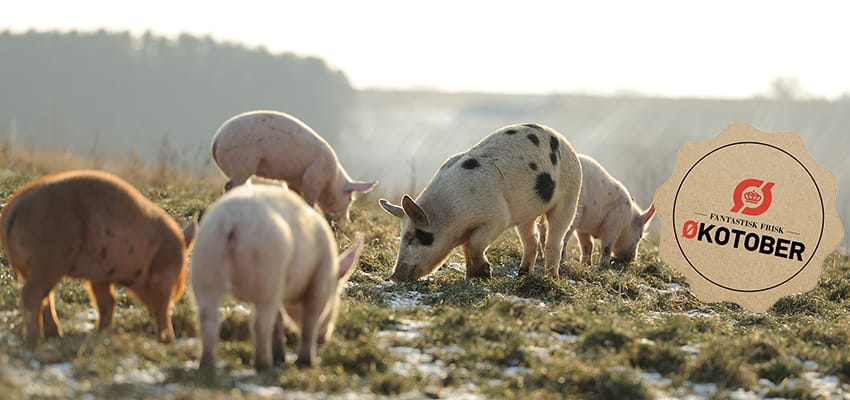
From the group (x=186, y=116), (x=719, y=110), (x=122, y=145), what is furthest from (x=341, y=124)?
(x=719, y=110)

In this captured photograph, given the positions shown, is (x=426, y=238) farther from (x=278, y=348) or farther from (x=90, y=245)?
(x=90, y=245)

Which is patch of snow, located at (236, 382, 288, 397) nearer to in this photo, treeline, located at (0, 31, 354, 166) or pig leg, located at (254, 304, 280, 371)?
pig leg, located at (254, 304, 280, 371)

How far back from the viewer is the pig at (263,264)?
5.03 m

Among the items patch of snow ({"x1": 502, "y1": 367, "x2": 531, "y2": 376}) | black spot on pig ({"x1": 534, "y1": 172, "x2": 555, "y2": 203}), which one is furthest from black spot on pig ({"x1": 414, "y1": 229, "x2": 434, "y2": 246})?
patch of snow ({"x1": 502, "y1": 367, "x2": 531, "y2": 376})

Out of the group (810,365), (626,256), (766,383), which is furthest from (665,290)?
(766,383)

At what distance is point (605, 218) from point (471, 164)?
3258 mm

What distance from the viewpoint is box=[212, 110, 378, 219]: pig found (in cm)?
1024

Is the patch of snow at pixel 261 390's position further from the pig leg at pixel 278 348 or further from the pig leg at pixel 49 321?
the pig leg at pixel 49 321

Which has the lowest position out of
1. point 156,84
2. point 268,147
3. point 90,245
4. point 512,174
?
point 156,84

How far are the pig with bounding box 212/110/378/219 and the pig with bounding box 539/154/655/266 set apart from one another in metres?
2.71

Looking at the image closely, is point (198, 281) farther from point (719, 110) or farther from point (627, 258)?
point (719, 110)

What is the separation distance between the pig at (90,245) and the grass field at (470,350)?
240 mm

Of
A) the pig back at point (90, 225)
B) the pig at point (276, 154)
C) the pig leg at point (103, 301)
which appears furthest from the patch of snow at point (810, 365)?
the pig at point (276, 154)

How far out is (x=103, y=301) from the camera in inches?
240
